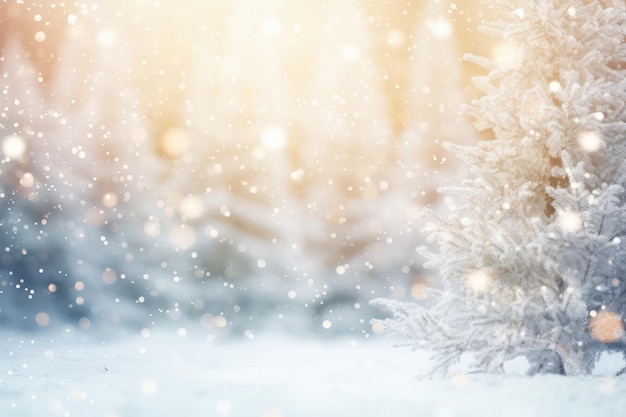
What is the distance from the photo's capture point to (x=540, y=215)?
6969 mm

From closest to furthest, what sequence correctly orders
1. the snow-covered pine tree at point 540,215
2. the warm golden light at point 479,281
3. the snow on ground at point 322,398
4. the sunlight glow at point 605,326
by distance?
the snow on ground at point 322,398 < the snow-covered pine tree at point 540,215 < the sunlight glow at point 605,326 < the warm golden light at point 479,281

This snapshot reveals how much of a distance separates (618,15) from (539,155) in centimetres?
203

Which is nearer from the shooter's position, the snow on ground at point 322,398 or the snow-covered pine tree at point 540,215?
the snow on ground at point 322,398

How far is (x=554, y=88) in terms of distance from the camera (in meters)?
7.08

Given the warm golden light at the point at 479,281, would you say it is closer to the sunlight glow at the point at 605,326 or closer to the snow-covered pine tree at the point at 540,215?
the snow-covered pine tree at the point at 540,215

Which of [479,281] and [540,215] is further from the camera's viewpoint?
[540,215]

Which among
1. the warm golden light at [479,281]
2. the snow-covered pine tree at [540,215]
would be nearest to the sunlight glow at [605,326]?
the snow-covered pine tree at [540,215]

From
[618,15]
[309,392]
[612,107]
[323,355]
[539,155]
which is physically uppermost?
[618,15]

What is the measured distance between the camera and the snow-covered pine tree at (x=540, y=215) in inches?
245

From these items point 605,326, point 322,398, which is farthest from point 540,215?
point 322,398

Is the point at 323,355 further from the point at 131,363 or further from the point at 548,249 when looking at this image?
the point at 548,249

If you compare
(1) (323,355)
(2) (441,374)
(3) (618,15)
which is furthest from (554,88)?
(1) (323,355)

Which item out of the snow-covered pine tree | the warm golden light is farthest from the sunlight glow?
the warm golden light

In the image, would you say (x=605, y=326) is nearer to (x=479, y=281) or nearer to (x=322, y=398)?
(x=479, y=281)
